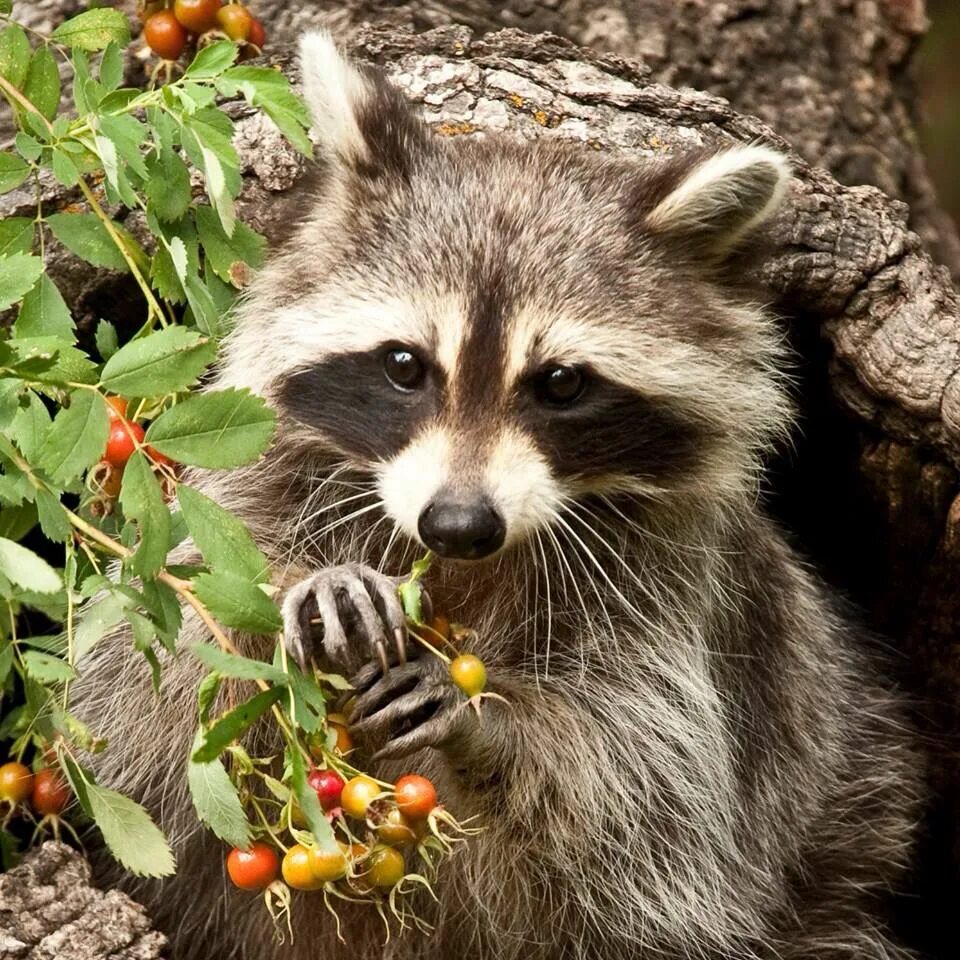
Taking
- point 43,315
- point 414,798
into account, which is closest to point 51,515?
point 43,315

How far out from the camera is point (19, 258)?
2.71m

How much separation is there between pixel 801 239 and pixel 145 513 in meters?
2.04

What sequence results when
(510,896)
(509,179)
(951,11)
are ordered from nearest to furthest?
(509,179) < (510,896) < (951,11)

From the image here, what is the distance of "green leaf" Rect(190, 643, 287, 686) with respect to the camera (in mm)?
2477

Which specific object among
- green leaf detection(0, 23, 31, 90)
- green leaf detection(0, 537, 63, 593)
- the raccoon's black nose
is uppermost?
green leaf detection(0, 23, 31, 90)

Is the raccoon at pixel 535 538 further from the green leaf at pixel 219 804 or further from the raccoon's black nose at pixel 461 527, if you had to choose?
the green leaf at pixel 219 804

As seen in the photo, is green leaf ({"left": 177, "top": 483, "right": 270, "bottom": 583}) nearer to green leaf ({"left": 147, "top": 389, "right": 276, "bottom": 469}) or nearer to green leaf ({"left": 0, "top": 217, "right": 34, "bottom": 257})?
green leaf ({"left": 147, "top": 389, "right": 276, "bottom": 469})

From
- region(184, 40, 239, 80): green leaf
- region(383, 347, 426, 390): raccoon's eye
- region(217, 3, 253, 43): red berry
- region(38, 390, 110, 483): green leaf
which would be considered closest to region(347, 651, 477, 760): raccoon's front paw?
region(383, 347, 426, 390): raccoon's eye

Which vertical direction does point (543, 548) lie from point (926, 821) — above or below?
above

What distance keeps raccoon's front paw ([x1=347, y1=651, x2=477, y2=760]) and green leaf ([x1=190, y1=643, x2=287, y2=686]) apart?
1.57ft

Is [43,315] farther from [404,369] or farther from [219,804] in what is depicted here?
[219,804]

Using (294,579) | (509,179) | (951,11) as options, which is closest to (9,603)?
(294,579)

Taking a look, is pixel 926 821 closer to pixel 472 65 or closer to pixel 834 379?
pixel 834 379

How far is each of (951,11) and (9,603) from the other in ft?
18.8
